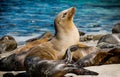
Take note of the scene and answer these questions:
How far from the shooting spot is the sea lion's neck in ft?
13.4

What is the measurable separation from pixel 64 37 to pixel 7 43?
9.08 ft

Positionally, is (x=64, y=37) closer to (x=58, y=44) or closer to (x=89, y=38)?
(x=58, y=44)

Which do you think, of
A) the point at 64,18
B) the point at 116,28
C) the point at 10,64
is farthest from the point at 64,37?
the point at 116,28

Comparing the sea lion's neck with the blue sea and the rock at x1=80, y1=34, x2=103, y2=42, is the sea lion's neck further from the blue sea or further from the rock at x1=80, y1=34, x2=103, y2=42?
the blue sea

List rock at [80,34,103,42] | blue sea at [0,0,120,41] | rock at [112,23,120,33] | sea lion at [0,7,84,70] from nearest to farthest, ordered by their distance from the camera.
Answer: sea lion at [0,7,84,70] → rock at [80,34,103,42] → rock at [112,23,120,33] → blue sea at [0,0,120,41]

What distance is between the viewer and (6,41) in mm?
6699

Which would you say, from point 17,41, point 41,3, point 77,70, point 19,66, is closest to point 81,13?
point 41,3

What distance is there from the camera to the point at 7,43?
22.0 feet

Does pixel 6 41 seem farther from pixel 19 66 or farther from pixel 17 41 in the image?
pixel 19 66

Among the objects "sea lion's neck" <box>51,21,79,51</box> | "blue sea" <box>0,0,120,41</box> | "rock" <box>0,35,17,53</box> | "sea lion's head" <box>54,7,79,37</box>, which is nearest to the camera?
"sea lion's neck" <box>51,21,79,51</box>

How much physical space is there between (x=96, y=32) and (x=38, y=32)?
4.15ft

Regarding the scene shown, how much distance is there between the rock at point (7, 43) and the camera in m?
6.51

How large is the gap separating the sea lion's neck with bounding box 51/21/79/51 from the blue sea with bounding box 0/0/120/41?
2.83 meters

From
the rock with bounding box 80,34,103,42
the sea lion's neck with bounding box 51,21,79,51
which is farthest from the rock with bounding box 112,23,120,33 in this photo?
the sea lion's neck with bounding box 51,21,79,51
